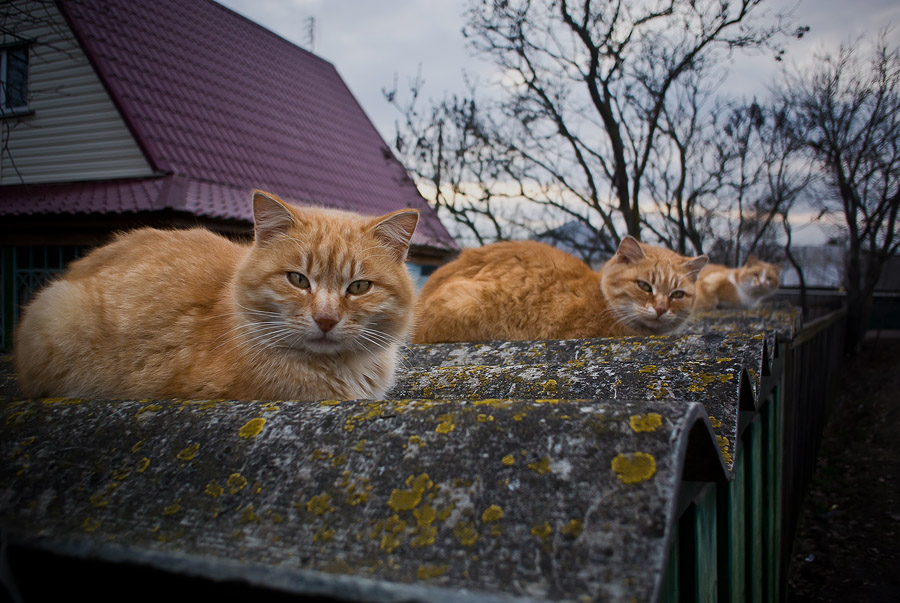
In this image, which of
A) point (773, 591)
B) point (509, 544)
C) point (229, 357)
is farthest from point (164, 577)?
point (773, 591)

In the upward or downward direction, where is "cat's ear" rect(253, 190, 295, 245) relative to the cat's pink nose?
upward

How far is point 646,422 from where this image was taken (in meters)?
0.95

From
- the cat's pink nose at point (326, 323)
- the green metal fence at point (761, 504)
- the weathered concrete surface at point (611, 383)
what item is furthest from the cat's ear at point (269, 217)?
the green metal fence at point (761, 504)

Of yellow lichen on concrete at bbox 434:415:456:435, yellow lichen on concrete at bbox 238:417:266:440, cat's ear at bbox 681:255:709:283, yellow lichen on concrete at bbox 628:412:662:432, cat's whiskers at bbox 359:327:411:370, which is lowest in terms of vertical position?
yellow lichen on concrete at bbox 238:417:266:440

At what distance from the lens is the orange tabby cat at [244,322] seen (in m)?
1.74

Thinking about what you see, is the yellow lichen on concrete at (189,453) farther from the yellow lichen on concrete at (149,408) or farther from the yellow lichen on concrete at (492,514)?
the yellow lichen on concrete at (492,514)

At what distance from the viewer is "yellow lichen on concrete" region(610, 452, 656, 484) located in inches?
33.6

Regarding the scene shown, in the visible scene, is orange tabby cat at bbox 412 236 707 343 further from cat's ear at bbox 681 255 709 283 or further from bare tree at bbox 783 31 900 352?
bare tree at bbox 783 31 900 352

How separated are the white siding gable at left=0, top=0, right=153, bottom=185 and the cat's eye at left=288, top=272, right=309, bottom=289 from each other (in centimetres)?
120

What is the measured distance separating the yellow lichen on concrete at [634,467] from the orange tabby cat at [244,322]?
1.04 m

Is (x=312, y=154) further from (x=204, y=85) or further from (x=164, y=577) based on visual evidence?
(x=164, y=577)

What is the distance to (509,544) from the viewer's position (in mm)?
799

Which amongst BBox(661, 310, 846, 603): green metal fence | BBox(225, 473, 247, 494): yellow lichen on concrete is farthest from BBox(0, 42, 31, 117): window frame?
BBox(661, 310, 846, 603): green metal fence

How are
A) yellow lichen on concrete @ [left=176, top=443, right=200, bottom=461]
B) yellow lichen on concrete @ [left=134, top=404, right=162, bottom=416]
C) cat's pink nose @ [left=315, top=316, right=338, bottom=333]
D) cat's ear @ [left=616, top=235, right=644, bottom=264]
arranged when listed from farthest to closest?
1. cat's ear @ [left=616, top=235, right=644, bottom=264]
2. cat's pink nose @ [left=315, top=316, right=338, bottom=333]
3. yellow lichen on concrete @ [left=134, top=404, right=162, bottom=416]
4. yellow lichen on concrete @ [left=176, top=443, right=200, bottom=461]
